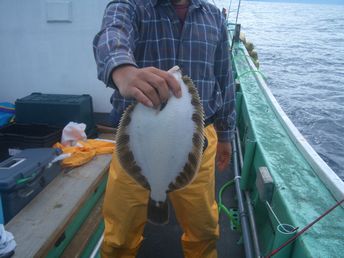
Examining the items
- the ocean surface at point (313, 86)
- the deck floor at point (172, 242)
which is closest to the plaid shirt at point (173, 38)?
the deck floor at point (172, 242)

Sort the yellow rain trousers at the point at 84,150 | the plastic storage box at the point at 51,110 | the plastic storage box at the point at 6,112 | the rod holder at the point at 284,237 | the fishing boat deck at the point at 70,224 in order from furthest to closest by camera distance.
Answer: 1. the plastic storage box at the point at 6,112
2. the plastic storage box at the point at 51,110
3. the yellow rain trousers at the point at 84,150
4. the fishing boat deck at the point at 70,224
5. the rod holder at the point at 284,237

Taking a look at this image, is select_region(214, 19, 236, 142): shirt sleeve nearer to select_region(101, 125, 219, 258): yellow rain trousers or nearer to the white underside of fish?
select_region(101, 125, 219, 258): yellow rain trousers

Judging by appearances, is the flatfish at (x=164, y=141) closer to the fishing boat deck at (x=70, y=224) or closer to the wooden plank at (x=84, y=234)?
the fishing boat deck at (x=70, y=224)

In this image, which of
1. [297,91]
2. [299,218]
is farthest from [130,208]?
[297,91]

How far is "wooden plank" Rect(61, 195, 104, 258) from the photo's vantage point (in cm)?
233

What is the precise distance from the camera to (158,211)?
157 cm

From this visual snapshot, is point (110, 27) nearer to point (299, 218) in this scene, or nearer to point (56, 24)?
point (299, 218)

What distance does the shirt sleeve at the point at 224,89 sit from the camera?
2.22 m

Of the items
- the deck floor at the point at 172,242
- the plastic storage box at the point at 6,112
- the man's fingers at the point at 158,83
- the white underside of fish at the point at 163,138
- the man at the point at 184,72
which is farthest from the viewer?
the plastic storage box at the point at 6,112

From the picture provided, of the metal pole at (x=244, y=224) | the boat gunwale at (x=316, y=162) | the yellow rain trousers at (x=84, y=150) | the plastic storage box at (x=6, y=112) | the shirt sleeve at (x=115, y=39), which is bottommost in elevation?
the metal pole at (x=244, y=224)

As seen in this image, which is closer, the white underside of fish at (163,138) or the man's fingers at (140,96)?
the man's fingers at (140,96)

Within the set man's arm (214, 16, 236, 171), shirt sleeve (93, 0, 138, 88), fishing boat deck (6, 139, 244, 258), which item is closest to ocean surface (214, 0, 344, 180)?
fishing boat deck (6, 139, 244, 258)

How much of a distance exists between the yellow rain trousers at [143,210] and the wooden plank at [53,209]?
1.27 ft

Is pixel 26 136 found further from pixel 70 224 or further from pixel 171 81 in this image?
pixel 171 81
